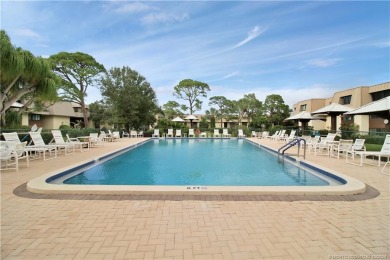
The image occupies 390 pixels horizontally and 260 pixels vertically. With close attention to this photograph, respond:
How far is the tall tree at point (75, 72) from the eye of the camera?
84.3ft

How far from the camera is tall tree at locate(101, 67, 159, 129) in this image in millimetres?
23141

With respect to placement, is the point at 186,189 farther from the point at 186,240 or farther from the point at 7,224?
the point at 7,224

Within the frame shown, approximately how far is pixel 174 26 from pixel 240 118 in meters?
31.3

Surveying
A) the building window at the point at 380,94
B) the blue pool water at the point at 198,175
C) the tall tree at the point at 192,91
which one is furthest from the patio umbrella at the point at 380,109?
the tall tree at the point at 192,91

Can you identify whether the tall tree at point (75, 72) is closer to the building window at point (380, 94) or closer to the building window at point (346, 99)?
the building window at point (346, 99)

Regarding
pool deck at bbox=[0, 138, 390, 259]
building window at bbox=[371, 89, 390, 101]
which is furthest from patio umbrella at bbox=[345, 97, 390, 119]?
building window at bbox=[371, 89, 390, 101]

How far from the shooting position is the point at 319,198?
4.00 m

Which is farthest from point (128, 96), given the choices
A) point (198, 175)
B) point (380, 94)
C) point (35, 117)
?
point (380, 94)

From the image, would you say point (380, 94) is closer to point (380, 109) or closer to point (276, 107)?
point (276, 107)

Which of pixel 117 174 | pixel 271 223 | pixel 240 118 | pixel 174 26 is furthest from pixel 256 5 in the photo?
pixel 240 118

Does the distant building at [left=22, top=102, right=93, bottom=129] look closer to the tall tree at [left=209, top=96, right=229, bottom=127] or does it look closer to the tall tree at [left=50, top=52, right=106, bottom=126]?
the tall tree at [left=50, top=52, right=106, bottom=126]

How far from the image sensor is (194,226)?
2852mm

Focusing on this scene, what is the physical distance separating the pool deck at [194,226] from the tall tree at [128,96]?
1947 centimetres

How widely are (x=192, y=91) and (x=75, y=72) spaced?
19723 millimetres
